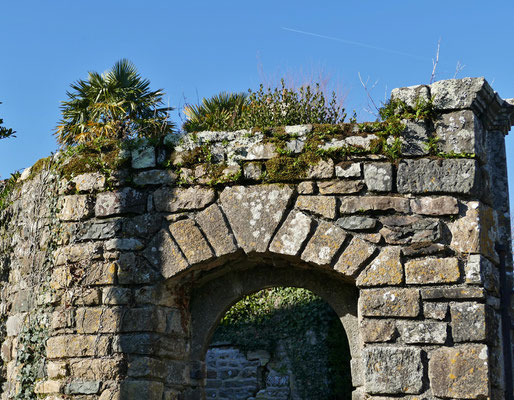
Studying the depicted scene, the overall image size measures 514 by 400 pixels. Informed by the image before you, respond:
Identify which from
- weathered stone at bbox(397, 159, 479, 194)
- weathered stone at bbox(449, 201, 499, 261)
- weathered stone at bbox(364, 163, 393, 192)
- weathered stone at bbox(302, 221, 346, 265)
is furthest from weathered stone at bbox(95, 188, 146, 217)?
weathered stone at bbox(449, 201, 499, 261)

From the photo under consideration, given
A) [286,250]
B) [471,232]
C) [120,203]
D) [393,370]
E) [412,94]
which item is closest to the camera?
[393,370]

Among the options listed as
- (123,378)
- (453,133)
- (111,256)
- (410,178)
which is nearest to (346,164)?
(410,178)

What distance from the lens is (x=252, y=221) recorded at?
4.96 metres

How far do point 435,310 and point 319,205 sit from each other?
3.47 feet

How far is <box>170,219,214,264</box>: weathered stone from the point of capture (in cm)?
500

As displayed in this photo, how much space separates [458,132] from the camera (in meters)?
4.81

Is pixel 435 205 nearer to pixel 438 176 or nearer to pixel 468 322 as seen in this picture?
pixel 438 176

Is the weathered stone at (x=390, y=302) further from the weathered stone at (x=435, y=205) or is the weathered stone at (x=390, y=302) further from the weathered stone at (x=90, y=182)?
the weathered stone at (x=90, y=182)

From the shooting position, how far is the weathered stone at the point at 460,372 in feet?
14.3

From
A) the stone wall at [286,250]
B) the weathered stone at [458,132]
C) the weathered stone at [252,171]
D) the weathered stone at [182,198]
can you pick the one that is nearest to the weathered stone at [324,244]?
the stone wall at [286,250]

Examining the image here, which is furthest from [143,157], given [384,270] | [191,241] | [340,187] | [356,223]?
[384,270]

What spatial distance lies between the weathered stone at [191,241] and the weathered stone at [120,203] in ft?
1.11

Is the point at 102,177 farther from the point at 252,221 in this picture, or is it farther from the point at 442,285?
the point at 442,285

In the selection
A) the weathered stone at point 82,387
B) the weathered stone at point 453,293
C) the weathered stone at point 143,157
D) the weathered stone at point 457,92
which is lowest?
the weathered stone at point 82,387
